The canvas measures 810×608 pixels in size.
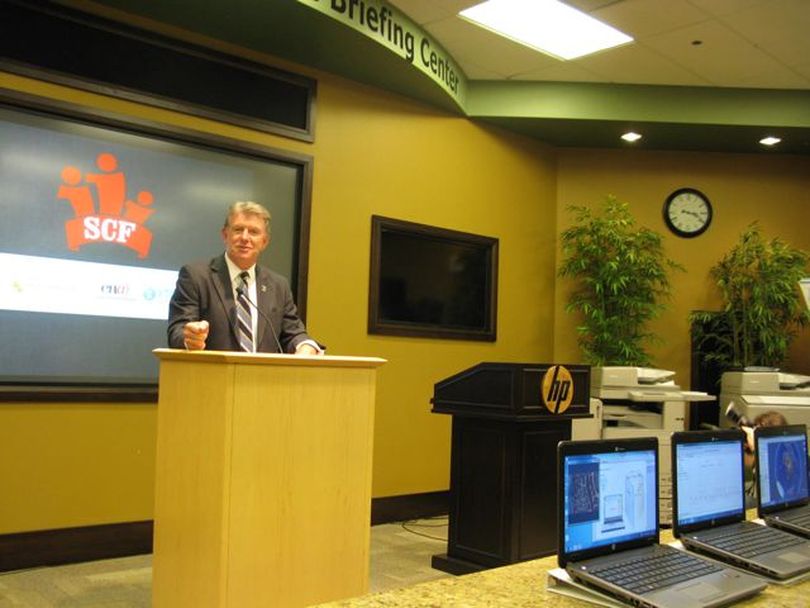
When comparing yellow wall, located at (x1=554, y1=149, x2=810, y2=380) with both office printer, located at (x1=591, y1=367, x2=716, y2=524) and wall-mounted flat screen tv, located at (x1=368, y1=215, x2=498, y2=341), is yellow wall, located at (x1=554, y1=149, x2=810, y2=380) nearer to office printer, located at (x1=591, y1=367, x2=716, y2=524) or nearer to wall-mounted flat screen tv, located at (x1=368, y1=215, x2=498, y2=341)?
wall-mounted flat screen tv, located at (x1=368, y1=215, x2=498, y2=341)

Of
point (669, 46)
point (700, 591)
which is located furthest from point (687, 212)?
point (700, 591)

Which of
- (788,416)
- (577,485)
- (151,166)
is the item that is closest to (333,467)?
(577,485)

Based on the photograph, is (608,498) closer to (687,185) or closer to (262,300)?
(262,300)

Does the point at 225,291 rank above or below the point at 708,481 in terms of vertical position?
above

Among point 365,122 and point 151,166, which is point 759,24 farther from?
point 151,166

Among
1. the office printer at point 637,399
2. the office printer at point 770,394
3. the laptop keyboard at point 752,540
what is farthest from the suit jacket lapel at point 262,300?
the office printer at point 770,394

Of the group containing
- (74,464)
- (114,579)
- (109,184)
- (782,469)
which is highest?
(109,184)

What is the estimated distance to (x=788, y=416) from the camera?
19.0ft

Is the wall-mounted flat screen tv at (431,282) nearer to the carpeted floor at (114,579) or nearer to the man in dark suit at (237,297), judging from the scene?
the carpeted floor at (114,579)

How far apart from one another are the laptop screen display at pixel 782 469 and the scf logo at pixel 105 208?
11.1 feet

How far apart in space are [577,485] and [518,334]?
5.05m

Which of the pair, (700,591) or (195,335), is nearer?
(700,591)

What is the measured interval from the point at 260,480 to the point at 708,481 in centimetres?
123

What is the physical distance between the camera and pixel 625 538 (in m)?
1.56
